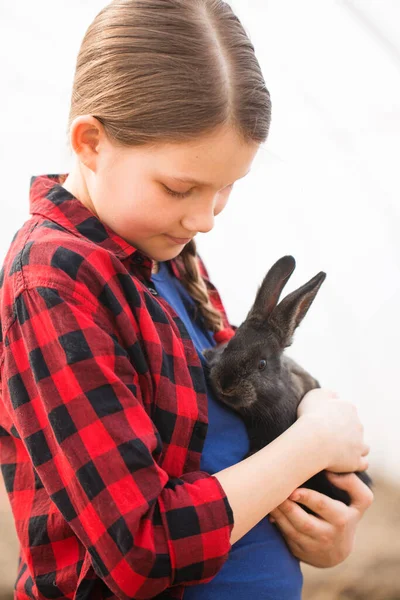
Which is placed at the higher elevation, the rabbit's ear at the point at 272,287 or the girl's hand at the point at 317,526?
the rabbit's ear at the point at 272,287

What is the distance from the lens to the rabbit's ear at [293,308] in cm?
124

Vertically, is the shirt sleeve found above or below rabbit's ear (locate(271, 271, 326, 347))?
below

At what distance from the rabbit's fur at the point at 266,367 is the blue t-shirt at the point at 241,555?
33 mm

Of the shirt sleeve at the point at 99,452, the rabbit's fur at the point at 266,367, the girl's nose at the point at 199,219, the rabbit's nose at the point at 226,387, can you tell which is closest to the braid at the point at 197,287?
the rabbit's fur at the point at 266,367

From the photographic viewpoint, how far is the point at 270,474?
37.8 inches

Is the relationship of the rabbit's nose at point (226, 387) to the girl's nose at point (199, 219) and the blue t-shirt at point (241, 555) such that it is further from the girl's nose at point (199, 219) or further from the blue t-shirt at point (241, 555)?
the girl's nose at point (199, 219)

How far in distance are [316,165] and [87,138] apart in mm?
940

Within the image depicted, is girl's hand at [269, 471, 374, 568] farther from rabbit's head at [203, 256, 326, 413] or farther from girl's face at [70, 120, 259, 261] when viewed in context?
girl's face at [70, 120, 259, 261]

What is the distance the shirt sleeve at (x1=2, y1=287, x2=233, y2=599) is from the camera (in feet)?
2.69

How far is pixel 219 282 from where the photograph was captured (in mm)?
1988

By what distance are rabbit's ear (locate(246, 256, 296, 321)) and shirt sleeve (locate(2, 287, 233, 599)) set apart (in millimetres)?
482

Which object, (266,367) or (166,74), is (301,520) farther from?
(166,74)

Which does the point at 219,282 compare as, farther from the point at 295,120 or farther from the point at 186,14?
the point at 186,14

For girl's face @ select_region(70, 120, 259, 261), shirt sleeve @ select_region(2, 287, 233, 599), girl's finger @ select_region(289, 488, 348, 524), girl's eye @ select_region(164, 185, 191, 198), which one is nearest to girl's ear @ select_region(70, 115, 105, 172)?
girl's face @ select_region(70, 120, 259, 261)
